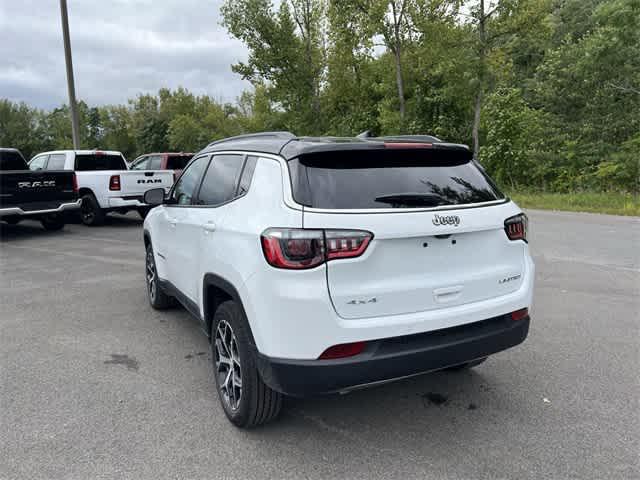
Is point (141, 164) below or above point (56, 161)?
below

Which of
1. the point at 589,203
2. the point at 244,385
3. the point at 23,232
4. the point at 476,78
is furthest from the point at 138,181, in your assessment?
the point at 476,78

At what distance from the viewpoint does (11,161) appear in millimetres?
11789

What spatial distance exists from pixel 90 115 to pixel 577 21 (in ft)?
246

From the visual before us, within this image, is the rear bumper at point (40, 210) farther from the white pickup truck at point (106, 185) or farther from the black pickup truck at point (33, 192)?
the white pickup truck at point (106, 185)

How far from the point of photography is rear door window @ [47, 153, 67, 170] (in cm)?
1290

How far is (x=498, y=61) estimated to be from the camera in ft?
70.7

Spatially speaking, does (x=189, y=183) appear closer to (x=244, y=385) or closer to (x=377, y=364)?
(x=244, y=385)

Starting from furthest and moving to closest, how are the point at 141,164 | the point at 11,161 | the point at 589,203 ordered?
the point at 141,164
the point at 589,203
the point at 11,161

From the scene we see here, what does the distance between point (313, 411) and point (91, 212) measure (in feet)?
36.7

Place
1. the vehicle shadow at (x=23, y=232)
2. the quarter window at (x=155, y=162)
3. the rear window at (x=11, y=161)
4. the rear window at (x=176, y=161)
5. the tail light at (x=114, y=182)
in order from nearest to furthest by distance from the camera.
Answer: the vehicle shadow at (x=23, y=232) < the rear window at (x=11, y=161) < the tail light at (x=114, y=182) < the rear window at (x=176, y=161) < the quarter window at (x=155, y=162)

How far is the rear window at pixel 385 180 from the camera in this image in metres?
2.60

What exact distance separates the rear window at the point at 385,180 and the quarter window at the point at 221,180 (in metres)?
0.73

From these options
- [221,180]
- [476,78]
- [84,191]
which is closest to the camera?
[221,180]

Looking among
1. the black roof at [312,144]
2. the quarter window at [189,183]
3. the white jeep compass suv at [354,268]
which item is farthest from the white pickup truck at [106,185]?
the white jeep compass suv at [354,268]
